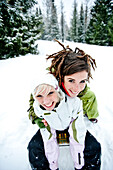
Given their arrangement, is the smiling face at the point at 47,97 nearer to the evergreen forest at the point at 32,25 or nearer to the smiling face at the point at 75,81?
the smiling face at the point at 75,81

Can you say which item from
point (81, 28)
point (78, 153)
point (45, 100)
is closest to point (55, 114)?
point (45, 100)

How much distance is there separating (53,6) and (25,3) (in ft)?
42.2

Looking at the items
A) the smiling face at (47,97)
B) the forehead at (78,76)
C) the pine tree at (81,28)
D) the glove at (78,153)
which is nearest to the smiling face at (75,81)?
the forehead at (78,76)

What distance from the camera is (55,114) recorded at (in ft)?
2.65

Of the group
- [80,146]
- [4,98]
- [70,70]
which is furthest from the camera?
[4,98]

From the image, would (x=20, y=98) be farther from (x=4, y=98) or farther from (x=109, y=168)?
(x=109, y=168)

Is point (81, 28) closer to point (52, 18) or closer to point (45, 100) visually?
point (52, 18)

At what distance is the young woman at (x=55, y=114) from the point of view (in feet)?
2.19

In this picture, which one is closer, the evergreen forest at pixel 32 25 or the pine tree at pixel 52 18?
the evergreen forest at pixel 32 25

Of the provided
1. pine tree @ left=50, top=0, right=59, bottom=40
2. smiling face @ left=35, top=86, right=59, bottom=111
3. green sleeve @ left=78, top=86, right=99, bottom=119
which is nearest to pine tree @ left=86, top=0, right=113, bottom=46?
pine tree @ left=50, top=0, right=59, bottom=40

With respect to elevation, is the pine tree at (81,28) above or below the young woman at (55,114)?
above

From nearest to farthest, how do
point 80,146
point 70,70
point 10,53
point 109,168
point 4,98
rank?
point 70,70, point 80,146, point 109,168, point 4,98, point 10,53

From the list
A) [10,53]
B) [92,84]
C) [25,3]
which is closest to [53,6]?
[25,3]

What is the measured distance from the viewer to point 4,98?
2.05 m
